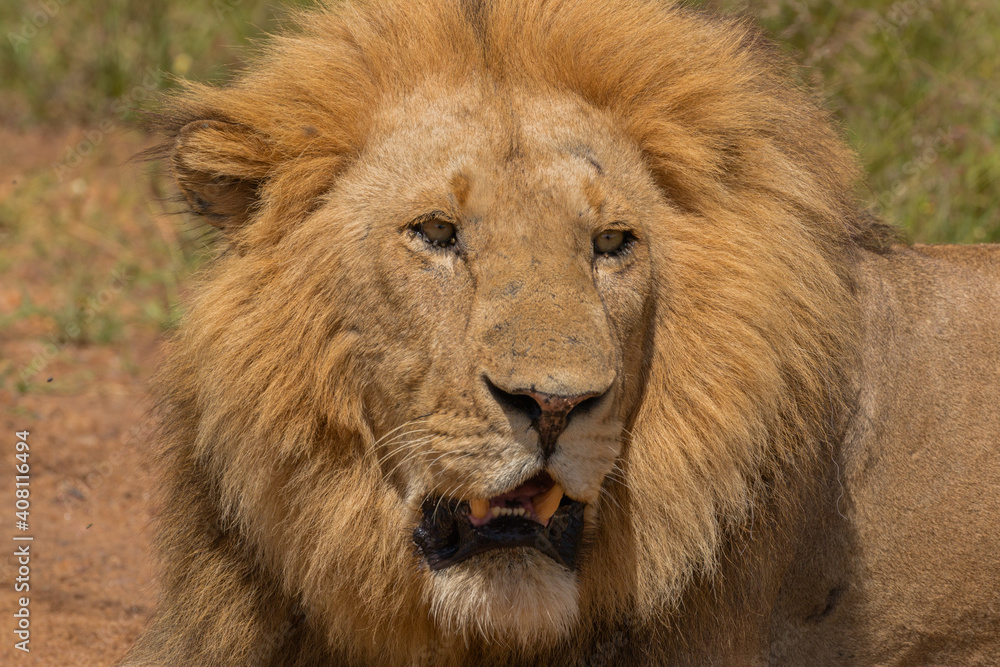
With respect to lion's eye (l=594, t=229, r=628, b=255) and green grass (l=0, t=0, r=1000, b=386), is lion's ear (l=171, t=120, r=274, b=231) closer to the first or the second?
lion's eye (l=594, t=229, r=628, b=255)

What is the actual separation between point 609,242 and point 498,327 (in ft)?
1.39

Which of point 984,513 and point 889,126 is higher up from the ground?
point 889,126

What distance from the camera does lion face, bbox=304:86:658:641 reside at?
2.36 meters

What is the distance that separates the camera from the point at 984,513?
3152 mm

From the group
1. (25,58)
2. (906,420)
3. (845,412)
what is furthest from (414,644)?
(25,58)

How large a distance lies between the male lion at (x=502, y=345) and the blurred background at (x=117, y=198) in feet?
3.50

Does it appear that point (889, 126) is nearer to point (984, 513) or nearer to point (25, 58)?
point (984, 513)

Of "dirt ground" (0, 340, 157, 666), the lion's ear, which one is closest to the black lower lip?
the lion's ear

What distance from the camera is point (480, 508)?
2484 millimetres

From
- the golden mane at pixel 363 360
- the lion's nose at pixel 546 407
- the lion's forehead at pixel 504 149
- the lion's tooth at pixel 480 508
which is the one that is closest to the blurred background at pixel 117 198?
the golden mane at pixel 363 360

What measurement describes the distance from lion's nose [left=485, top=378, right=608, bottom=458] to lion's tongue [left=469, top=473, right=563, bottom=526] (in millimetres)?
177

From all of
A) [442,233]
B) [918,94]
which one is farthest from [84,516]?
[918,94]

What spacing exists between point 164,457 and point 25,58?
20.8ft

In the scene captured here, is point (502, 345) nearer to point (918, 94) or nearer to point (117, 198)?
point (918, 94)
